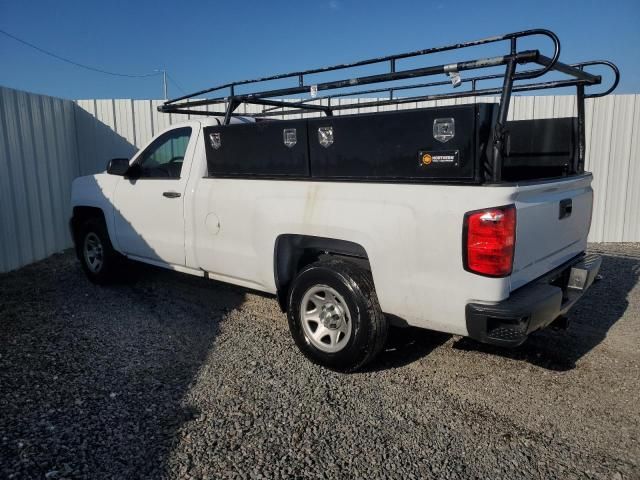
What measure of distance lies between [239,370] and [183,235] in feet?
5.31

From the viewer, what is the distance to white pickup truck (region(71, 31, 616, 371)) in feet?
9.73

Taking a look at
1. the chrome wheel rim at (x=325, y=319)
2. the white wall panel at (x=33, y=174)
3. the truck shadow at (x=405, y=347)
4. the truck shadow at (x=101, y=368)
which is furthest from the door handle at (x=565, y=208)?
the white wall panel at (x=33, y=174)

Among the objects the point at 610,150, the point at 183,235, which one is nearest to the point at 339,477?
the point at 183,235

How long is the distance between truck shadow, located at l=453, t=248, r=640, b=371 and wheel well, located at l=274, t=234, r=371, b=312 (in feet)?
4.54

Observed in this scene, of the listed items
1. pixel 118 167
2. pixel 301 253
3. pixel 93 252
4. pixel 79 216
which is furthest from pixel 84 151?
pixel 301 253

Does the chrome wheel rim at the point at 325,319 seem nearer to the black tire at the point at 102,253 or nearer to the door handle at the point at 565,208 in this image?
the door handle at the point at 565,208

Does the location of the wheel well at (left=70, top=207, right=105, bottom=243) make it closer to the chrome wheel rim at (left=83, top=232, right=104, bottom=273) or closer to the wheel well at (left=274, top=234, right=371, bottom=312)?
the chrome wheel rim at (left=83, top=232, right=104, bottom=273)

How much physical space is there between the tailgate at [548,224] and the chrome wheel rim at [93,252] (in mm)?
4817

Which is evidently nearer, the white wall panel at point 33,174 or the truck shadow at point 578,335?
the truck shadow at point 578,335

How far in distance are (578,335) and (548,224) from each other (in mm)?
1781

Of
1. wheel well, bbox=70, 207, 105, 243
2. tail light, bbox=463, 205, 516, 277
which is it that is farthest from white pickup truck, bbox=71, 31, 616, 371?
wheel well, bbox=70, 207, 105, 243

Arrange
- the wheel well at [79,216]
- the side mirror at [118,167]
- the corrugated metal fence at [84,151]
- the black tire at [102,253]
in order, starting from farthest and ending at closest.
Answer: the corrugated metal fence at [84,151] < the wheel well at [79,216] < the black tire at [102,253] < the side mirror at [118,167]

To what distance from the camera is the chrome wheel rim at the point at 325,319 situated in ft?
12.0

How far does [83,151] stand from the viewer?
9.29 meters
